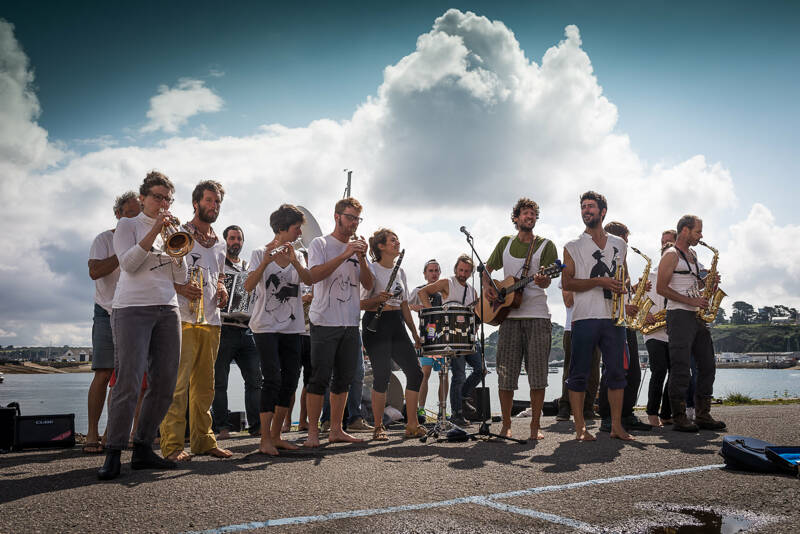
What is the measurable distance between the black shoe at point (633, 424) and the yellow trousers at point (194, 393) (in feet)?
16.5

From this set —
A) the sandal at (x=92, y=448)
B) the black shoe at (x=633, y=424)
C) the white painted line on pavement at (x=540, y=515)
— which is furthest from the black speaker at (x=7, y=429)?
the black shoe at (x=633, y=424)

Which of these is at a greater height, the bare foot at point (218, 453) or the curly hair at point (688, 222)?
the curly hair at point (688, 222)

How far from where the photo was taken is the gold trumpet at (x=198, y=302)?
5.34m

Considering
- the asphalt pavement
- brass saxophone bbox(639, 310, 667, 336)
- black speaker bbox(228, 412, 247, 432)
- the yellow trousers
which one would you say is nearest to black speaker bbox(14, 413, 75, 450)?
the asphalt pavement

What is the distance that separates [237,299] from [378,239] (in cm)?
185

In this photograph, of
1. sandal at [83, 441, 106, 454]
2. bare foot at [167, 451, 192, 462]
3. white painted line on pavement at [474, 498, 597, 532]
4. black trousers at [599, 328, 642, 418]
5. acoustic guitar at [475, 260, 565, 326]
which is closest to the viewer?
white painted line on pavement at [474, 498, 597, 532]

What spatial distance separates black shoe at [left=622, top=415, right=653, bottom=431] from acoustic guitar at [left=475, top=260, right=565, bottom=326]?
233 cm

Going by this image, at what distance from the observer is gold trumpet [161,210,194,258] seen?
4.66 m

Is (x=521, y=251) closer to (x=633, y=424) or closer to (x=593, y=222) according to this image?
(x=593, y=222)

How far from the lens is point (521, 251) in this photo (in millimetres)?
6789

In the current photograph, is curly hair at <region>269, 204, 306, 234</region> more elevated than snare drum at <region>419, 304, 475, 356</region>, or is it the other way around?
curly hair at <region>269, 204, 306, 234</region>

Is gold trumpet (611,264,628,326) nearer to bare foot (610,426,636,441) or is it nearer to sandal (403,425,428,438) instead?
bare foot (610,426,636,441)

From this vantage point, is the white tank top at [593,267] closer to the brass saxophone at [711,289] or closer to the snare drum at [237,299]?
the brass saxophone at [711,289]

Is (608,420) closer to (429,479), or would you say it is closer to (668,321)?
(668,321)
